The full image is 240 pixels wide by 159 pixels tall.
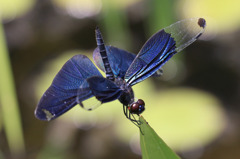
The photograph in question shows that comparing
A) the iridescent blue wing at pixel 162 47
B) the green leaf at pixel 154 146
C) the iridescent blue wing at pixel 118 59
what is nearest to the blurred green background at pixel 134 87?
the iridescent blue wing at pixel 118 59

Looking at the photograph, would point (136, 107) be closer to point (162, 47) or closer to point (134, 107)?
point (134, 107)

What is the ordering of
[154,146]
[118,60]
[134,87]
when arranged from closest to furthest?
1. [154,146]
2. [118,60]
3. [134,87]

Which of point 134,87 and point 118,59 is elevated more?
point 118,59

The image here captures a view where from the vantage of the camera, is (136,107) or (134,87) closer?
(136,107)

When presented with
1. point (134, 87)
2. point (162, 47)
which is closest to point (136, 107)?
point (162, 47)

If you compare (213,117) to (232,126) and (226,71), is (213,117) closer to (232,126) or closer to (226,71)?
(232,126)

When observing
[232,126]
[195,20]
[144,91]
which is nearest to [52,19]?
[144,91]
